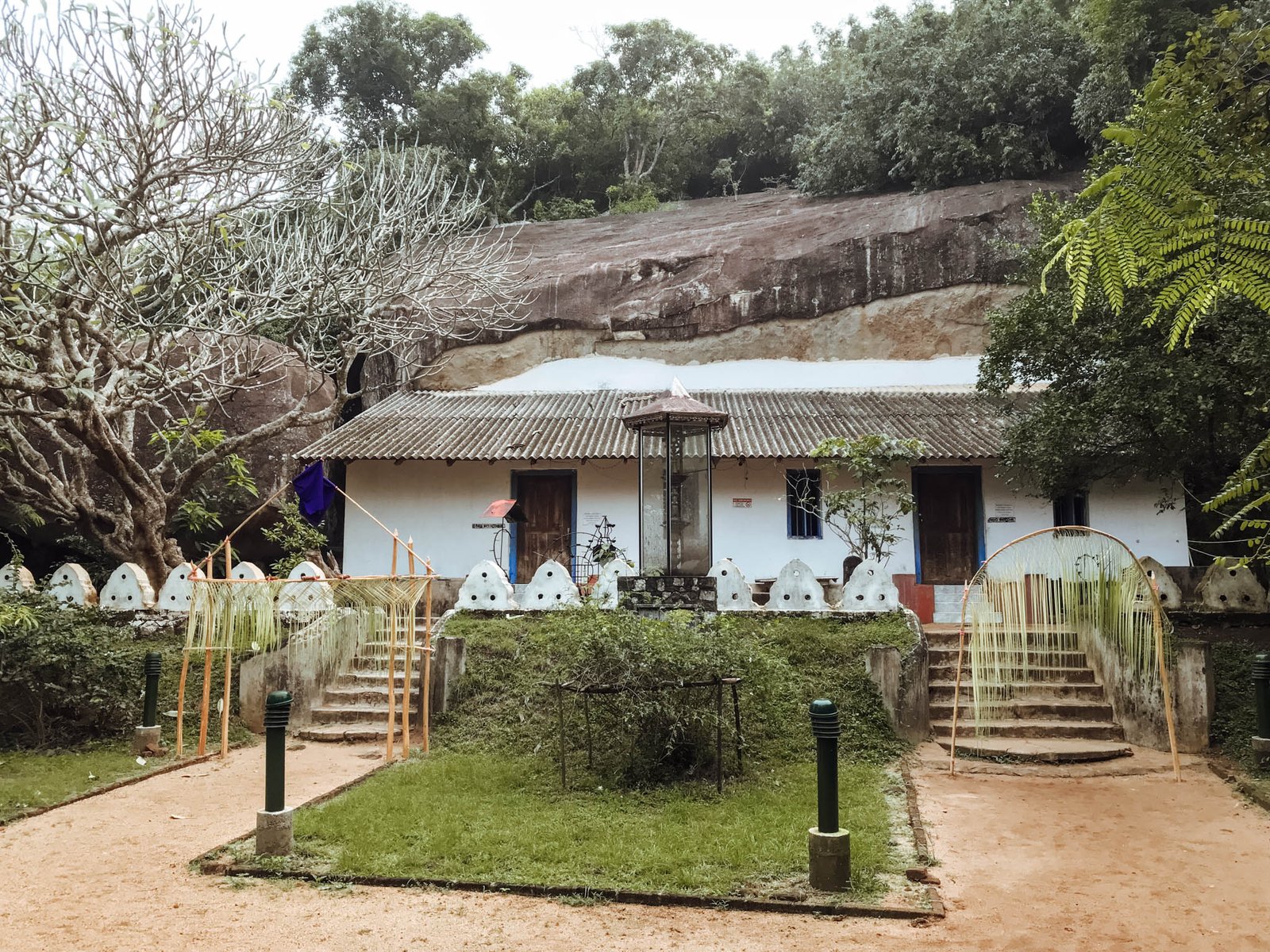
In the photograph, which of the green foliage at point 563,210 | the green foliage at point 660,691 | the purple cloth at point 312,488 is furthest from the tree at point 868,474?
the green foliage at point 563,210

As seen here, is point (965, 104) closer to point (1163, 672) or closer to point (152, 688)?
point (1163, 672)

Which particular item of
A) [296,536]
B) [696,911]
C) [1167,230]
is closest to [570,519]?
[296,536]

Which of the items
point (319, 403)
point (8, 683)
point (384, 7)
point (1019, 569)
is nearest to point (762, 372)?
point (319, 403)

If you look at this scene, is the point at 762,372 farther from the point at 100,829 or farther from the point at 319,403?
the point at 100,829

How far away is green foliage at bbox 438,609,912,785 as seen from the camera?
6.77 meters

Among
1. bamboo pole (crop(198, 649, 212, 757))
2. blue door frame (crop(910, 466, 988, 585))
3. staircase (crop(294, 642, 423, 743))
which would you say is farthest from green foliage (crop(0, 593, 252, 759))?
blue door frame (crop(910, 466, 988, 585))

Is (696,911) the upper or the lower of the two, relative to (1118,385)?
lower

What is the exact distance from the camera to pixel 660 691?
6723 millimetres

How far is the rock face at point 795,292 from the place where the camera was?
1686cm

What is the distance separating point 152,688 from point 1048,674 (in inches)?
335

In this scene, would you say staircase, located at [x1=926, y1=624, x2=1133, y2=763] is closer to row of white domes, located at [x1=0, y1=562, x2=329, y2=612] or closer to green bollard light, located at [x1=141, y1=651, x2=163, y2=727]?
row of white domes, located at [x1=0, y1=562, x2=329, y2=612]

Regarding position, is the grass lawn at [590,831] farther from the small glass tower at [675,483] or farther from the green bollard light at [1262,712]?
the green bollard light at [1262,712]

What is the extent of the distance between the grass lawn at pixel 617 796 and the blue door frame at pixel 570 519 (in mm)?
5009

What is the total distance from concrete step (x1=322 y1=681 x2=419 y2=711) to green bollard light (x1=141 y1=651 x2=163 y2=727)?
1.68 m
